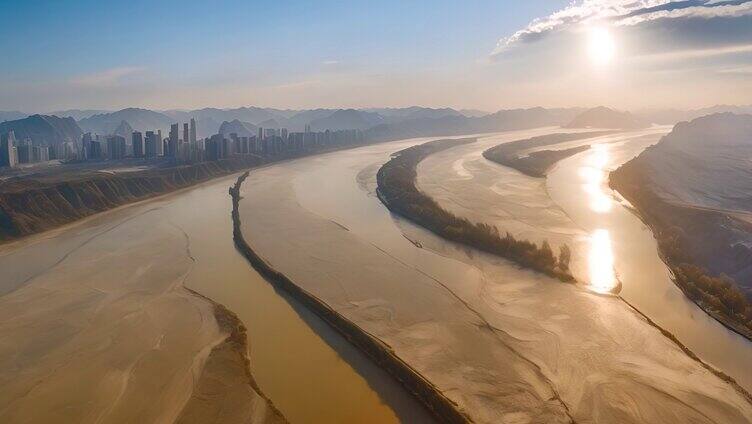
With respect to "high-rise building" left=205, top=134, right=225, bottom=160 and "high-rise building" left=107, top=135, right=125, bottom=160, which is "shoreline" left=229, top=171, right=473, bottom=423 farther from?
"high-rise building" left=107, top=135, right=125, bottom=160

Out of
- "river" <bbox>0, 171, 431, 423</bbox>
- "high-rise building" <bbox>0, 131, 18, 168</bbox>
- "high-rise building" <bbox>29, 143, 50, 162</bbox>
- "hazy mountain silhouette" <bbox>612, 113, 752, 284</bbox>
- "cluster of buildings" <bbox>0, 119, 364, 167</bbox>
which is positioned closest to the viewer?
"river" <bbox>0, 171, 431, 423</bbox>

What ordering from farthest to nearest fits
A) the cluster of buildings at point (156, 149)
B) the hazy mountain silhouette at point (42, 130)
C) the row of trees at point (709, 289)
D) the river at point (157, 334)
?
the hazy mountain silhouette at point (42, 130), the cluster of buildings at point (156, 149), the row of trees at point (709, 289), the river at point (157, 334)

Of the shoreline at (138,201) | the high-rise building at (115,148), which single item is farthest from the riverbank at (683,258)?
the high-rise building at (115,148)

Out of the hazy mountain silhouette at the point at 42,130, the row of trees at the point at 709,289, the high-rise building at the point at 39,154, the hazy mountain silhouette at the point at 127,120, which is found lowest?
the row of trees at the point at 709,289

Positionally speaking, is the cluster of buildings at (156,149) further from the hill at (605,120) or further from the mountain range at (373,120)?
the hill at (605,120)

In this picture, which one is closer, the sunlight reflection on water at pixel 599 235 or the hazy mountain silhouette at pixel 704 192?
the sunlight reflection on water at pixel 599 235

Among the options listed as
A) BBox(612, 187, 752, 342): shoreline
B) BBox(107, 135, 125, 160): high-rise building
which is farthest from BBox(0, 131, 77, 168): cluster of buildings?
BBox(612, 187, 752, 342): shoreline
